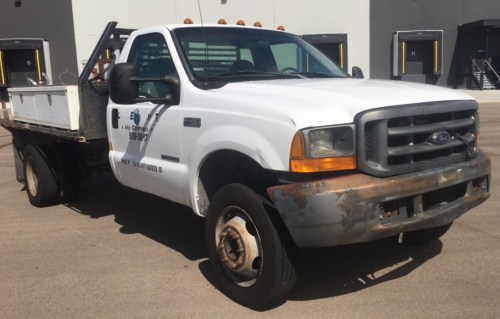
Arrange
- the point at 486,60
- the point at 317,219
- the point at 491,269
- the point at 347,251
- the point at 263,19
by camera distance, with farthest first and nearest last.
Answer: the point at 486,60 < the point at 263,19 < the point at 347,251 < the point at 491,269 < the point at 317,219

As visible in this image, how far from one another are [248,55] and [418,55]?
2504cm

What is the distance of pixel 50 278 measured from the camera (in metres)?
4.43

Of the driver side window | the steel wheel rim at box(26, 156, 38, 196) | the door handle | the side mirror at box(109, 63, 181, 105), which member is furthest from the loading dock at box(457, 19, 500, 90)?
the side mirror at box(109, 63, 181, 105)

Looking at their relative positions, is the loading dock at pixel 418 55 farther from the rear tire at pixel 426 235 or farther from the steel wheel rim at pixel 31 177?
the rear tire at pixel 426 235

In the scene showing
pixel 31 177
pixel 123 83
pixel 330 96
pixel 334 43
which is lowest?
pixel 31 177

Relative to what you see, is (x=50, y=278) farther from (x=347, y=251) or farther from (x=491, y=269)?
(x=491, y=269)

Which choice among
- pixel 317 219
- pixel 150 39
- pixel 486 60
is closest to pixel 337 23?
pixel 486 60

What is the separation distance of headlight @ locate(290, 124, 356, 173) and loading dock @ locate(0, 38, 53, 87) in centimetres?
2257

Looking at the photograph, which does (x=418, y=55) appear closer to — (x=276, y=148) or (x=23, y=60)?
(x=23, y=60)

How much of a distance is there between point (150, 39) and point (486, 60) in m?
27.4

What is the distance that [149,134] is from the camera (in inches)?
185

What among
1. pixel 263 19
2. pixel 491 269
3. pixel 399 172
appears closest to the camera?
pixel 399 172

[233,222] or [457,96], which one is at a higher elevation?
[457,96]

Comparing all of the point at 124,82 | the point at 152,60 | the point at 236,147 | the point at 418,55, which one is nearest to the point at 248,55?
the point at 152,60
